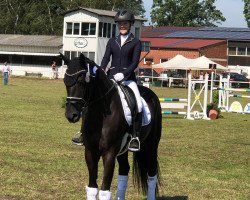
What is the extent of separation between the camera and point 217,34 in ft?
272

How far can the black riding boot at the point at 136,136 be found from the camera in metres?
7.86

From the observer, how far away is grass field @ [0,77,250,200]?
369 inches

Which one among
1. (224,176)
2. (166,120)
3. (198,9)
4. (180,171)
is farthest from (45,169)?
(198,9)

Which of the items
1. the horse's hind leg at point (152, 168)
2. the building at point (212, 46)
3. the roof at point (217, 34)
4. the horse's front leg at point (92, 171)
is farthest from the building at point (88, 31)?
the horse's front leg at point (92, 171)

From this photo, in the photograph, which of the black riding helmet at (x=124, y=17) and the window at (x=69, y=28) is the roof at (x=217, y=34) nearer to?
the window at (x=69, y=28)

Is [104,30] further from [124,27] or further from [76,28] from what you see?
[124,27]

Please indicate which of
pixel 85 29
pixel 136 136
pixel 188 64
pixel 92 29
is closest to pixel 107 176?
pixel 136 136

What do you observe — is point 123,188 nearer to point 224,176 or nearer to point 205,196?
point 205,196

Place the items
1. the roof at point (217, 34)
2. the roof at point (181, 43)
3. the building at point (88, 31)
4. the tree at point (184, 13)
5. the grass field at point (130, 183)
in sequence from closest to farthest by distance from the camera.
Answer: the grass field at point (130, 183), the building at point (88, 31), the roof at point (181, 43), the roof at point (217, 34), the tree at point (184, 13)

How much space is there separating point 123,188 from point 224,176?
3537 millimetres

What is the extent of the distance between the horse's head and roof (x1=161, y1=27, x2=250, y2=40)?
73.7 m

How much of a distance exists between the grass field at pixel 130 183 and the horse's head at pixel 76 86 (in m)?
2.39

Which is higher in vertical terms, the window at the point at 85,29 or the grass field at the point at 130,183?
the window at the point at 85,29

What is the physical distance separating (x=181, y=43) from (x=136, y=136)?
2746 inches
